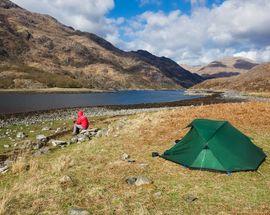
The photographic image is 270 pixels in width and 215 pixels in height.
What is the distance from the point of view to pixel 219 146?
55.3ft

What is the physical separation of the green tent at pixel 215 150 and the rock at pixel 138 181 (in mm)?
2934

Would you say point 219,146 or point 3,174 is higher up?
point 219,146

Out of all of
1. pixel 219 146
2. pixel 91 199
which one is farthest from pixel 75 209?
pixel 219 146

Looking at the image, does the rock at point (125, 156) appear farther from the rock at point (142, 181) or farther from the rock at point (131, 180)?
the rock at point (142, 181)

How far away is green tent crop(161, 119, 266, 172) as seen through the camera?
53.2ft

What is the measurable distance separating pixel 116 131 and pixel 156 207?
15.9 metres

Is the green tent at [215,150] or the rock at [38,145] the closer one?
the green tent at [215,150]

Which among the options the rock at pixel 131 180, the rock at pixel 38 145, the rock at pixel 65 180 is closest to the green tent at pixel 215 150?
the rock at pixel 131 180

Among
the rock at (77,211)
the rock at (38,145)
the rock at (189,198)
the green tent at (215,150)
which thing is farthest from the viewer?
the rock at (38,145)

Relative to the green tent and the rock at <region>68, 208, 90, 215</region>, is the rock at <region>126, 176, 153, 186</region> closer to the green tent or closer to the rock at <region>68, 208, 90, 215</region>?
the green tent

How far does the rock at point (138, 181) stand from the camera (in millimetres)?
14314

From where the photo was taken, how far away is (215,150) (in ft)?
54.6

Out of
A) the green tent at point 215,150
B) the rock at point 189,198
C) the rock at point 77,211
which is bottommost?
the rock at point 77,211

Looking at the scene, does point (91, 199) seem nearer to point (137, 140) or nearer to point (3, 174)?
point (3, 174)
